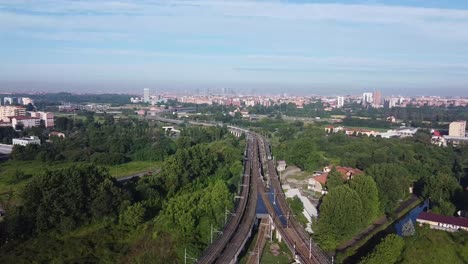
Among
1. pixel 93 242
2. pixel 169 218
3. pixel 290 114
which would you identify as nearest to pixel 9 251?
pixel 93 242

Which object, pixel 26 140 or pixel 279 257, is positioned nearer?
pixel 279 257

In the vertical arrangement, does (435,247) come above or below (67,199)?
below

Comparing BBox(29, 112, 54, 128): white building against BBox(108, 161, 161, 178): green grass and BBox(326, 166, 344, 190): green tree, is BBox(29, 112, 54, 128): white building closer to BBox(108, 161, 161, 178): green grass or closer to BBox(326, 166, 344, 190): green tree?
BBox(108, 161, 161, 178): green grass

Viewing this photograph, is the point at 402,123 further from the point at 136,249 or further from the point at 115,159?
the point at 136,249

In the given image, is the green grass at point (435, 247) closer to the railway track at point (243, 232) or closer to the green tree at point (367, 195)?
the green tree at point (367, 195)

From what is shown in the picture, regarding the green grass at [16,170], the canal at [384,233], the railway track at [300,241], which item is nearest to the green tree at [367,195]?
the canal at [384,233]

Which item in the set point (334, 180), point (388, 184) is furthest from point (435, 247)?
point (334, 180)

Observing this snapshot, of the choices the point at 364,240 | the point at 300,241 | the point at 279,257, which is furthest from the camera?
the point at 364,240

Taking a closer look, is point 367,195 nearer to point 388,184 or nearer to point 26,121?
point 388,184

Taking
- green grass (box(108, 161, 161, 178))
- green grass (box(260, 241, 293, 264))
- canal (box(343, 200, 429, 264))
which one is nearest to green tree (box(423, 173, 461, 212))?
canal (box(343, 200, 429, 264))
